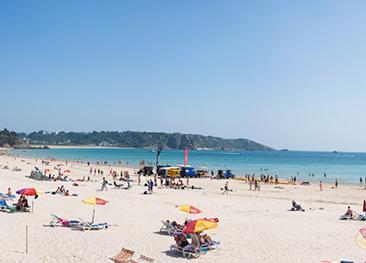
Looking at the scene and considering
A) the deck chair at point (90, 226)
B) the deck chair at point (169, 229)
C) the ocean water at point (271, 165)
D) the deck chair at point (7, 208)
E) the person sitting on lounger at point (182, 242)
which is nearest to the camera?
the person sitting on lounger at point (182, 242)

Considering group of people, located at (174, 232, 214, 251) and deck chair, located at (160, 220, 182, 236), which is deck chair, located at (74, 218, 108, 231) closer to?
deck chair, located at (160, 220, 182, 236)

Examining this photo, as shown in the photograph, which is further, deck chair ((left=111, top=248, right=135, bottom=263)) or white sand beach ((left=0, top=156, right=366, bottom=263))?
white sand beach ((left=0, top=156, right=366, bottom=263))

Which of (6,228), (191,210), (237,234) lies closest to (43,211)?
(6,228)

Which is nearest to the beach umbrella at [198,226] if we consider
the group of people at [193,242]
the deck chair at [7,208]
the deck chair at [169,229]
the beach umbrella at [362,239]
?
the group of people at [193,242]

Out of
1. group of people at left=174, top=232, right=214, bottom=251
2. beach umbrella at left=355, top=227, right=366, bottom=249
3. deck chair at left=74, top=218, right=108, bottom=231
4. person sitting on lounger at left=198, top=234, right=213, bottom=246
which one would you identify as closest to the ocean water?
deck chair at left=74, top=218, right=108, bottom=231

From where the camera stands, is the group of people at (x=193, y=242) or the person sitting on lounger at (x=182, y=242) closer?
the group of people at (x=193, y=242)

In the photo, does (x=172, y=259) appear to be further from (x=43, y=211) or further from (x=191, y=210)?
(x=43, y=211)

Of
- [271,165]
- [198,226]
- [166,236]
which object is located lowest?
[166,236]

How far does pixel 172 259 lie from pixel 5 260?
4519 millimetres

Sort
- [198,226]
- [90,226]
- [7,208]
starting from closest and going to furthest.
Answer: [198,226] → [90,226] → [7,208]

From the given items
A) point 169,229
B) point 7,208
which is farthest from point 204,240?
point 7,208

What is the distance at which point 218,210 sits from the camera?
22.2m

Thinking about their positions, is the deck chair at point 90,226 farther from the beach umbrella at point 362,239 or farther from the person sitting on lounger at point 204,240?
the beach umbrella at point 362,239

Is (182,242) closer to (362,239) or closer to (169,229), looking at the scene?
(169,229)
